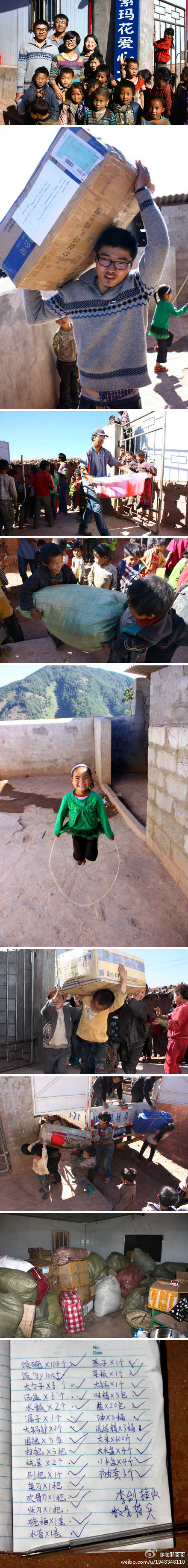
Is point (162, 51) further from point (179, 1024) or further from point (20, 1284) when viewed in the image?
point (20, 1284)

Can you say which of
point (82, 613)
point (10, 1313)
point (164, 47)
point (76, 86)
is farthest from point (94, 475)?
point (10, 1313)

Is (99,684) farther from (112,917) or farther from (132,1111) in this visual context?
(132,1111)

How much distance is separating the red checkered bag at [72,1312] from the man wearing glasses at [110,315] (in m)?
3.98

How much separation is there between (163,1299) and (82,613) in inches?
125

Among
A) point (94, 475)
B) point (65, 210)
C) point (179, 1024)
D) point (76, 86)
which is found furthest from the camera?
point (179, 1024)

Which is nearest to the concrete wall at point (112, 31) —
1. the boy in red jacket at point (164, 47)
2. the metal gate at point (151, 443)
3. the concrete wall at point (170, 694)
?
the boy in red jacket at point (164, 47)

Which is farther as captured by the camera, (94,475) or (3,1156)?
(3,1156)

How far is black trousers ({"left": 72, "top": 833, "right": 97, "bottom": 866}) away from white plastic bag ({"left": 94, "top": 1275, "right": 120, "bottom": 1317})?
2.00m

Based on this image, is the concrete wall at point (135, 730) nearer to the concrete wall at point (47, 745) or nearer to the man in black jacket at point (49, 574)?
the concrete wall at point (47, 745)

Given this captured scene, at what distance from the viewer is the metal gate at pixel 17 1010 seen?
4.25 meters

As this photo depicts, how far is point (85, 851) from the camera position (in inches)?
162

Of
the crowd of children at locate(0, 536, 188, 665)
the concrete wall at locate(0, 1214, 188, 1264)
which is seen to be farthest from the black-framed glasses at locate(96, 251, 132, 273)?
the concrete wall at locate(0, 1214, 188, 1264)

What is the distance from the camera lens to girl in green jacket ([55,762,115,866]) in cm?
411

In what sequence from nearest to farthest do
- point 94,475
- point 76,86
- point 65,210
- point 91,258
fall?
point 76,86, point 65,210, point 91,258, point 94,475
